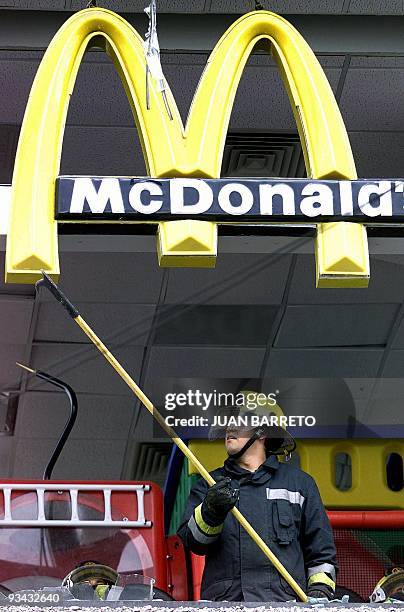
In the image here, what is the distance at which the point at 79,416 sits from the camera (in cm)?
835

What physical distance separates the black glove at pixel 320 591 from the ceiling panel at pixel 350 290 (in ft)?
9.16

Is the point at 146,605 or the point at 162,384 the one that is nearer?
the point at 146,605

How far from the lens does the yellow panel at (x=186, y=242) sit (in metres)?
4.84

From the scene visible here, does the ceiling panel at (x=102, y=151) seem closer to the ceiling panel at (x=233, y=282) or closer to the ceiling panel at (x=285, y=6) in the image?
the ceiling panel at (x=233, y=282)

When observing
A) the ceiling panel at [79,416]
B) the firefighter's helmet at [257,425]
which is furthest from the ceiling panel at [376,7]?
the ceiling panel at [79,416]

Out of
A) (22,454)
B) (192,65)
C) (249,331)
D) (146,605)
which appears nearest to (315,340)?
(249,331)

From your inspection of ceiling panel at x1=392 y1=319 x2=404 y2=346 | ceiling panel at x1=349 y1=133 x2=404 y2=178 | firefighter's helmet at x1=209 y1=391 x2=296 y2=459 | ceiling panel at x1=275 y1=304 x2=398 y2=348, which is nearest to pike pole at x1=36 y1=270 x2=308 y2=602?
firefighter's helmet at x1=209 y1=391 x2=296 y2=459

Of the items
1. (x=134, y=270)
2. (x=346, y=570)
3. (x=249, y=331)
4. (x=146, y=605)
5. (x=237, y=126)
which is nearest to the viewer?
(x=146, y=605)

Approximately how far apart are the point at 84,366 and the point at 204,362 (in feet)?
2.24

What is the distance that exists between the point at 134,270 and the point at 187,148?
7.82 ft

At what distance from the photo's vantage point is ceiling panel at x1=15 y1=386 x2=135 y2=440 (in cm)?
Result: 812

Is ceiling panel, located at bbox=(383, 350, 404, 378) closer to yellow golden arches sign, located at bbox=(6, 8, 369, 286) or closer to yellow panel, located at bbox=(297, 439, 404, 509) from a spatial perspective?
yellow panel, located at bbox=(297, 439, 404, 509)

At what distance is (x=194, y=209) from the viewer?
4.90 m

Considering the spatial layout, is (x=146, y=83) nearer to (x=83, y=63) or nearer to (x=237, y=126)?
(x=83, y=63)
